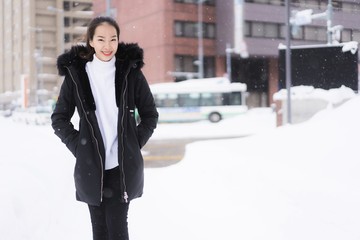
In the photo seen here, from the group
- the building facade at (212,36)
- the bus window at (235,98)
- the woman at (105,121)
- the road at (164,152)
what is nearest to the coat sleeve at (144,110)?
the woman at (105,121)

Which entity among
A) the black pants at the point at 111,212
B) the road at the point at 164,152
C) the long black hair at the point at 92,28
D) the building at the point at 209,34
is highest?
the building at the point at 209,34

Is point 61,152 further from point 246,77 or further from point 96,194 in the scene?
point 246,77

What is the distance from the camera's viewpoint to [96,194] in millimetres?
2656

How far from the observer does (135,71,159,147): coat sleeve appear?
280 cm

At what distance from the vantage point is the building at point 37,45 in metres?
49.2

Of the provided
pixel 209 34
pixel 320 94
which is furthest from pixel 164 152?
pixel 209 34

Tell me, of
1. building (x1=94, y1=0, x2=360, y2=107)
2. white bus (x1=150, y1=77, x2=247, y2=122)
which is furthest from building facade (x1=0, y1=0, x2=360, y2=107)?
white bus (x1=150, y1=77, x2=247, y2=122)

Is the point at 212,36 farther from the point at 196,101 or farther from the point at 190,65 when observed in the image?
the point at 196,101

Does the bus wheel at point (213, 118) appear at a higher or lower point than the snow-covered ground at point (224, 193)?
higher

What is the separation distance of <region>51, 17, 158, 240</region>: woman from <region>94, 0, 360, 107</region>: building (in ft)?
118

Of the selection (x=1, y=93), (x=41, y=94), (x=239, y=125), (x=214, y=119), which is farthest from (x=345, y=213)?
(x=41, y=94)

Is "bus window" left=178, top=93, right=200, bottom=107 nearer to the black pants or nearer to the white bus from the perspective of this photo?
the white bus

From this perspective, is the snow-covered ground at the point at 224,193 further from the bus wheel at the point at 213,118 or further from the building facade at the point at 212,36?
the building facade at the point at 212,36

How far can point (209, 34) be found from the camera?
41.1m
